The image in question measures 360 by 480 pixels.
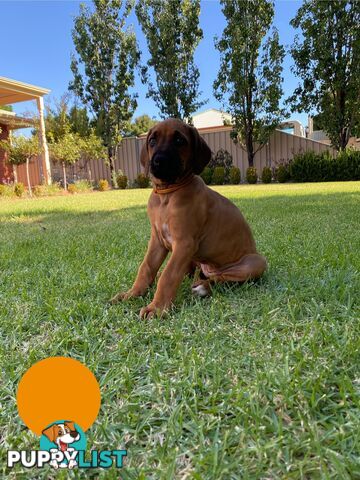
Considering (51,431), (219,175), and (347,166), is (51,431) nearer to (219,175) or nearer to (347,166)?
(347,166)

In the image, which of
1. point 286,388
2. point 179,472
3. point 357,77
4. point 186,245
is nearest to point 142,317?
point 186,245

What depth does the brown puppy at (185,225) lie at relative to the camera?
214 centimetres

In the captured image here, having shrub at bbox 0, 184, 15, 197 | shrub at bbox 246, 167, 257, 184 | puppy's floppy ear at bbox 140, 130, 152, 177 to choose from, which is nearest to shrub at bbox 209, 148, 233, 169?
shrub at bbox 246, 167, 257, 184

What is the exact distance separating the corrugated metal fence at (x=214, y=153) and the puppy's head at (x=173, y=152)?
56.1 ft

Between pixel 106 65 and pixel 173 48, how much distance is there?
4341mm

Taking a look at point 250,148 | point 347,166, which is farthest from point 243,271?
point 250,148

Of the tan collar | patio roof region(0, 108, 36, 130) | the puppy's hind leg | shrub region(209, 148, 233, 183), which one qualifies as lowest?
the puppy's hind leg

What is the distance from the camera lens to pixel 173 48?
848 inches

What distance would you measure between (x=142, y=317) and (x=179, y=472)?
3.51 feet

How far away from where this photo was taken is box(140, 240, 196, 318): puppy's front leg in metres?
2.05

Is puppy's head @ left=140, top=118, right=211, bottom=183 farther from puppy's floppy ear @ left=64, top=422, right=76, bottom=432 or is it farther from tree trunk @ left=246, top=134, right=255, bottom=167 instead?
tree trunk @ left=246, top=134, right=255, bottom=167

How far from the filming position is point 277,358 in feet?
5.05

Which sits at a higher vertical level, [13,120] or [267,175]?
[13,120]

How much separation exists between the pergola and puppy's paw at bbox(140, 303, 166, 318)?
1667 centimetres
